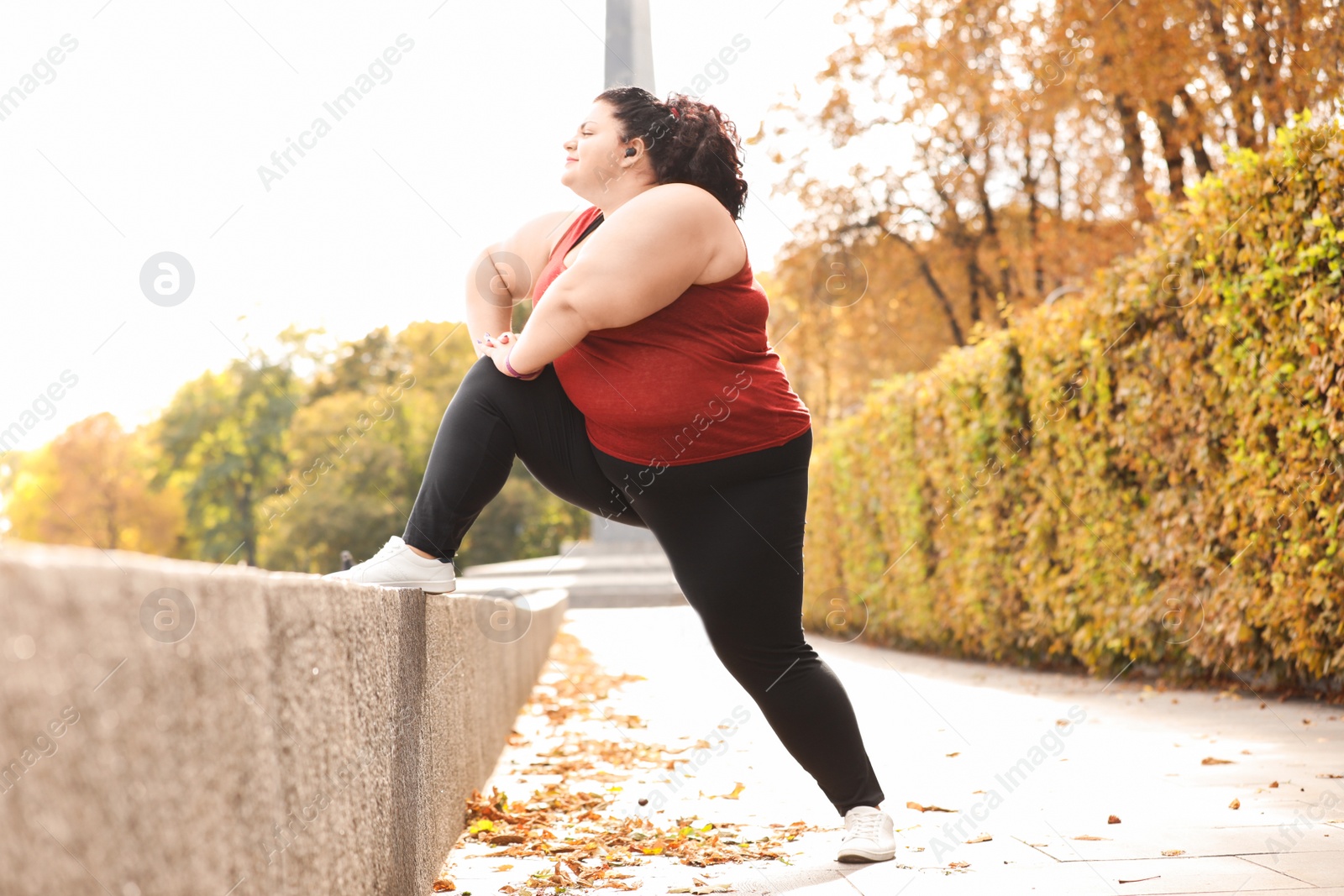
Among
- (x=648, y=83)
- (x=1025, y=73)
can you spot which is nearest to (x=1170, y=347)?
(x=1025, y=73)

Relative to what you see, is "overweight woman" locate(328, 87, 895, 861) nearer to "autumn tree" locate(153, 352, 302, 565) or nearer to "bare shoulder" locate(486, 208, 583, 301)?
"bare shoulder" locate(486, 208, 583, 301)

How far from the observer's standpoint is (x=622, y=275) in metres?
2.77

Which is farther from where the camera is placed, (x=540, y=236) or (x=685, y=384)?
(x=540, y=236)

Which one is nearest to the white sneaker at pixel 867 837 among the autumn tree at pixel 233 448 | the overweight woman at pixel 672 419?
the overweight woman at pixel 672 419

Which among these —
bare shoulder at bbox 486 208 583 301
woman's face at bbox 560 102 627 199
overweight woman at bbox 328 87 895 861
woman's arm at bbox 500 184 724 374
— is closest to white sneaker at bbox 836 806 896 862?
overweight woman at bbox 328 87 895 861

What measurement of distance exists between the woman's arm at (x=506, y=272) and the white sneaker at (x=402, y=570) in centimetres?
65

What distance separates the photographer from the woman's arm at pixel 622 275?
278 cm

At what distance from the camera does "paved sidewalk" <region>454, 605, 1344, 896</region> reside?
282cm

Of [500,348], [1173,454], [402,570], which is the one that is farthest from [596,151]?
[1173,454]

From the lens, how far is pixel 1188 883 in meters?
2.64

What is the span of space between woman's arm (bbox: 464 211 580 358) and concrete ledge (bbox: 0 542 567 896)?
1174 millimetres

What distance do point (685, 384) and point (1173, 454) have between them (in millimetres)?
5020

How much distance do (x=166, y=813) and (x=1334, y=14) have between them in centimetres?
995

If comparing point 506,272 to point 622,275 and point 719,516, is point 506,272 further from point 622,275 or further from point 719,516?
point 719,516
